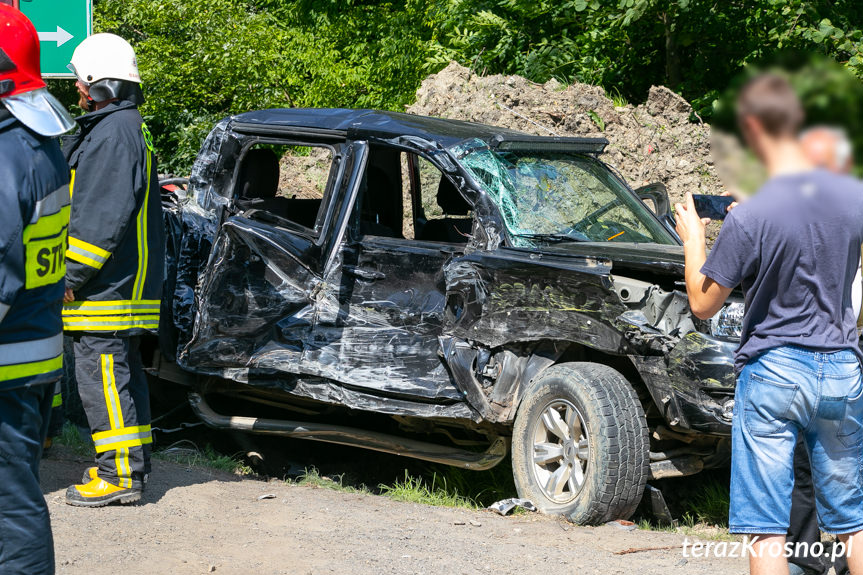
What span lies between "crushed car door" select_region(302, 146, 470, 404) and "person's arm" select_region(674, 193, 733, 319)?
2.20 meters

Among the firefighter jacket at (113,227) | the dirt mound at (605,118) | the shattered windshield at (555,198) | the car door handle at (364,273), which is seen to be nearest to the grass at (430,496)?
the car door handle at (364,273)

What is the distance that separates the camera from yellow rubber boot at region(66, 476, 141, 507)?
4.92m

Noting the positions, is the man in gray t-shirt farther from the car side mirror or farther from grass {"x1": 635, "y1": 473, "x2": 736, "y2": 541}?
the car side mirror

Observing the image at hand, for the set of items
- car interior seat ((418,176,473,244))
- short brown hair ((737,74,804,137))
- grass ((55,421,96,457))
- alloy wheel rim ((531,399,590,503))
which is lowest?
grass ((55,421,96,457))

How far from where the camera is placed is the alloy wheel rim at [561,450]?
4895 mm

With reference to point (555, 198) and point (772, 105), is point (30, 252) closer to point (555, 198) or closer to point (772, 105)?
point (772, 105)

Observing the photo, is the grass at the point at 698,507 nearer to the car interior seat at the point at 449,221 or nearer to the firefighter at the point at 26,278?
the car interior seat at the point at 449,221

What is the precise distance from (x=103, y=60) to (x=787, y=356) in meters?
3.65

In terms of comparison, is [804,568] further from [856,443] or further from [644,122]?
[644,122]

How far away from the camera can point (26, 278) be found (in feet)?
9.87

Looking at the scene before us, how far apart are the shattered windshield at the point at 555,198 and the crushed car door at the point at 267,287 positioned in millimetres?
779

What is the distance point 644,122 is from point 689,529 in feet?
22.2

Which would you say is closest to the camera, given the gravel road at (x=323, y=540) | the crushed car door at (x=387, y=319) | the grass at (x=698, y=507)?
the gravel road at (x=323, y=540)

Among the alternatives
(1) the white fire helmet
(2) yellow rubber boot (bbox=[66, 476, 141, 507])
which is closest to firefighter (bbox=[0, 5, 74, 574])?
(2) yellow rubber boot (bbox=[66, 476, 141, 507])
